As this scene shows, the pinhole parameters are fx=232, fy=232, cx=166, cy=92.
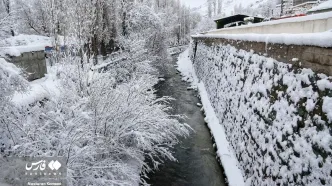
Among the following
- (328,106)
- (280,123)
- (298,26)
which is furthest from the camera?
(298,26)

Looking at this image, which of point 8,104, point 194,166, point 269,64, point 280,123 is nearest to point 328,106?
point 280,123

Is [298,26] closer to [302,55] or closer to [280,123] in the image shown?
[302,55]

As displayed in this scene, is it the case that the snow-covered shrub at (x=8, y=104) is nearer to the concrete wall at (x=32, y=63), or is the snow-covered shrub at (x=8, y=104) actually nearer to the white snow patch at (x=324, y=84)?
the concrete wall at (x=32, y=63)

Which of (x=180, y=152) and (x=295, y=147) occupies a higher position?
(x=295, y=147)

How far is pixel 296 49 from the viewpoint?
346 cm

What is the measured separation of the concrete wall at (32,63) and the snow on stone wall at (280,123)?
6.68 meters

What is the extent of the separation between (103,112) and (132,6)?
579 inches

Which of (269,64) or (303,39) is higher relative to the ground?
(303,39)

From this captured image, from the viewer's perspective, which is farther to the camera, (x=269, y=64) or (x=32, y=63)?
(x=32, y=63)

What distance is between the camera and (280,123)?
3781mm

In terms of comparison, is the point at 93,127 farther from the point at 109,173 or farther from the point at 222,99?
the point at 222,99

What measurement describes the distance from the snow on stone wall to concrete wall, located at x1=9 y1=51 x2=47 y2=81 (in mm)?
6681

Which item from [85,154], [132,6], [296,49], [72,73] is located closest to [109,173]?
[85,154]

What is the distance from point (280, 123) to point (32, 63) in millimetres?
7886
